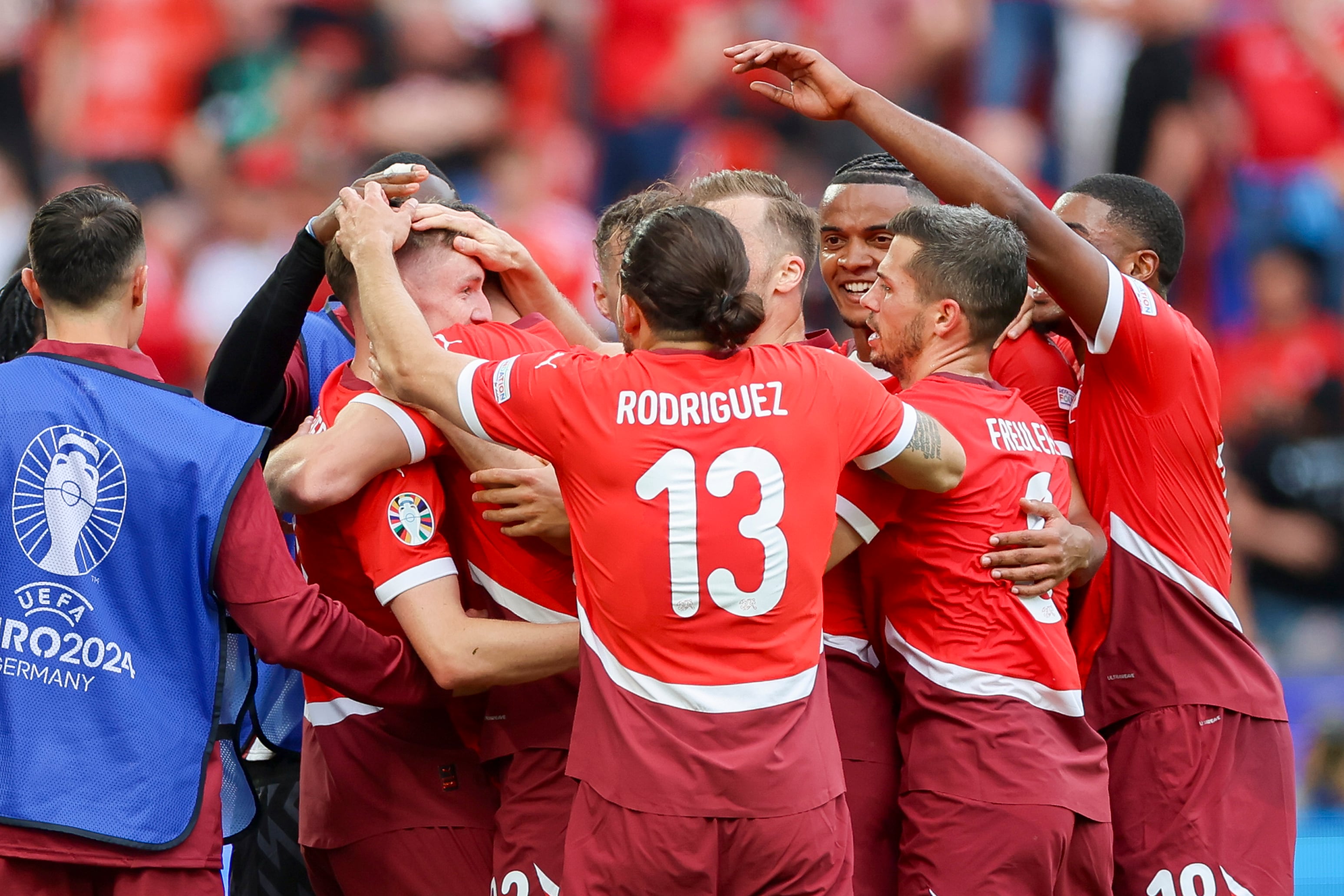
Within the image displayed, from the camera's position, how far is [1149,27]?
9.92m

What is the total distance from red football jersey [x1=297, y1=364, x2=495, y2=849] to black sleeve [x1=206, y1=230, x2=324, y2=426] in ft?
1.66

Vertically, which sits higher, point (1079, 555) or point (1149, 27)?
point (1149, 27)

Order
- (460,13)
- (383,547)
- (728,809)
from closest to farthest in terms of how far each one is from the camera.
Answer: (728,809), (383,547), (460,13)

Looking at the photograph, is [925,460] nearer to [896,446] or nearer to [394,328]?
[896,446]

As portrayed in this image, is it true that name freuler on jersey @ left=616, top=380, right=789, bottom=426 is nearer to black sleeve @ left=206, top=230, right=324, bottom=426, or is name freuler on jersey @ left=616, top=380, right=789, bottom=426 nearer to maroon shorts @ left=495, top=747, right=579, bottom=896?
maroon shorts @ left=495, top=747, right=579, bottom=896

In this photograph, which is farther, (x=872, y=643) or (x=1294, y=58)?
(x=1294, y=58)

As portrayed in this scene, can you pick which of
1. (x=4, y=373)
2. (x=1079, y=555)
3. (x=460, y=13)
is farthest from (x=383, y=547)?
(x=460, y=13)

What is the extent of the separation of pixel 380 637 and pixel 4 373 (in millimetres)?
1100

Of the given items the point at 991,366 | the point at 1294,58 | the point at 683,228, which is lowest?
the point at 991,366

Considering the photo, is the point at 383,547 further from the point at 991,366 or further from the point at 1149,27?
the point at 1149,27

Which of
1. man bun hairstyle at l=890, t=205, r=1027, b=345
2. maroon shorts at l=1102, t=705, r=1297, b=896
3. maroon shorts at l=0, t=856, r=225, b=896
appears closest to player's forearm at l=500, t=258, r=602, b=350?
man bun hairstyle at l=890, t=205, r=1027, b=345

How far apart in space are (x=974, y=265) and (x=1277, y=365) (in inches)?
283

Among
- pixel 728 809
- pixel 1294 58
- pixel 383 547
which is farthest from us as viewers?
pixel 1294 58

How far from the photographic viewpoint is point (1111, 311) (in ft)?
12.6
